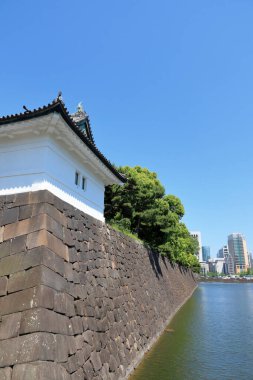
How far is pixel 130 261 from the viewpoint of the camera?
11.9m

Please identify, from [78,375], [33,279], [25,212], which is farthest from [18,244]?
[78,375]

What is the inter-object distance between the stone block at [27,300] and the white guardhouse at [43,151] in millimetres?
2585

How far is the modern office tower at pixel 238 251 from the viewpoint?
15688 cm

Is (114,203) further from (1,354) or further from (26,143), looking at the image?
(1,354)

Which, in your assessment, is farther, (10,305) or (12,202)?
(12,202)

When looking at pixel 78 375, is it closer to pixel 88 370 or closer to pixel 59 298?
pixel 88 370

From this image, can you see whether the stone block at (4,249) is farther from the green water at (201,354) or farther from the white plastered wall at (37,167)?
the green water at (201,354)

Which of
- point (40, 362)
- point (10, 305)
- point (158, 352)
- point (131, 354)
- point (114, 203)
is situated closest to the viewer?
point (40, 362)

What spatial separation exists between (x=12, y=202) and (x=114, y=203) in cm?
1231

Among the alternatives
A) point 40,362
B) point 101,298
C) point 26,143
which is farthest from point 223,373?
point 26,143

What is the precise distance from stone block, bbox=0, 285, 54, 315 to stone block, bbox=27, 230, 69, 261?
92 cm

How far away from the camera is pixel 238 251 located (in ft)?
529

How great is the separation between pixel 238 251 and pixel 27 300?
172316mm

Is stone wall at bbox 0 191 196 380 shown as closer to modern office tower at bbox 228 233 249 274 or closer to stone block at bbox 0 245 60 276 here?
stone block at bbox 0 245 60 276
